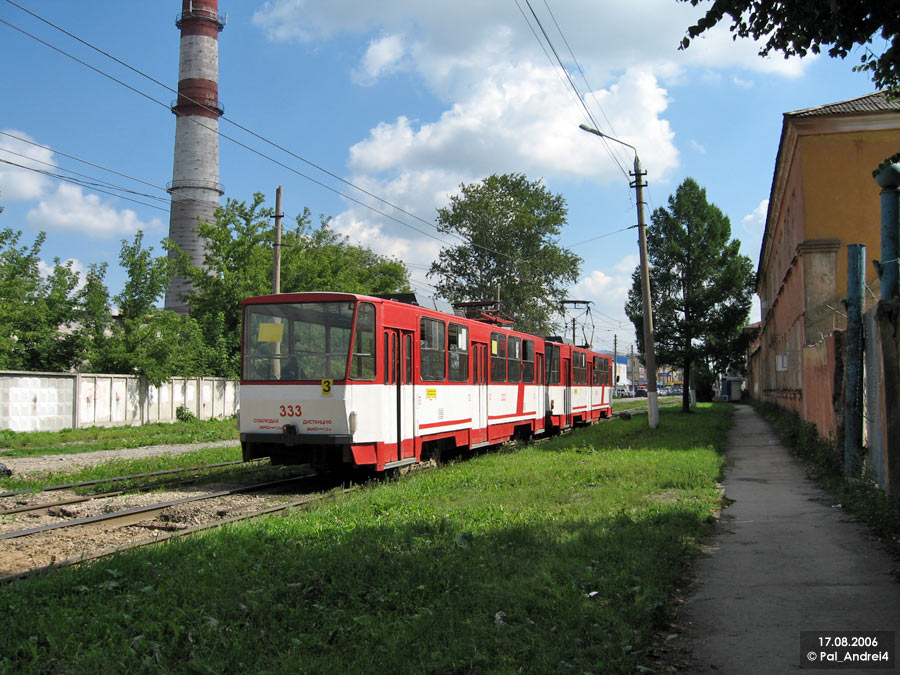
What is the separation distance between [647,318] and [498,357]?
832cm

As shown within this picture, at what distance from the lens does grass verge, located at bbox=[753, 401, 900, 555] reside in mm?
7246

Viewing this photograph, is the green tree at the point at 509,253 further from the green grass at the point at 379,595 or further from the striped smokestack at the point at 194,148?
the green grass at the point at 379,595

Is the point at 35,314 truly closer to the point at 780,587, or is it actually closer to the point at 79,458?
the point at 79,458

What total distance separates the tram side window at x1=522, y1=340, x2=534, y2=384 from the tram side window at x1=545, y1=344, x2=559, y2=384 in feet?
5.41

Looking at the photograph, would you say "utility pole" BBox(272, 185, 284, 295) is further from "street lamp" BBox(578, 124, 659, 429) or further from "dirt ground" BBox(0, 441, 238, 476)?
"street lamp" BBox(578, 124, 659, 429)

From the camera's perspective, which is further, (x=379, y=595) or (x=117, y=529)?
(x=117, y=529)

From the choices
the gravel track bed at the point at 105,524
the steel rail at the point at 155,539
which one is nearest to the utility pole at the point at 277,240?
the gravel track bed at the point at 105,524

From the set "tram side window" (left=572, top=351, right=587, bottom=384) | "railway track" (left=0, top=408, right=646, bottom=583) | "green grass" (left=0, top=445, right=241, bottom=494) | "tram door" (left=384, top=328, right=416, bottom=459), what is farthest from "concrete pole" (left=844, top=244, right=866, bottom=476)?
"tram side window" (left=572, top=351, right=587, bottom=384)

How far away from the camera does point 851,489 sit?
9367 mm

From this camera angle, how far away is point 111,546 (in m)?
7.66

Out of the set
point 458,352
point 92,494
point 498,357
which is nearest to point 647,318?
point 498,357

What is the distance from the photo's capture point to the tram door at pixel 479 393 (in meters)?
15.6

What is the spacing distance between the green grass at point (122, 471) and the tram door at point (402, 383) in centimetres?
388

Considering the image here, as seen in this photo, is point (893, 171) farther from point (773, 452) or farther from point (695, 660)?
point (773, 452)
